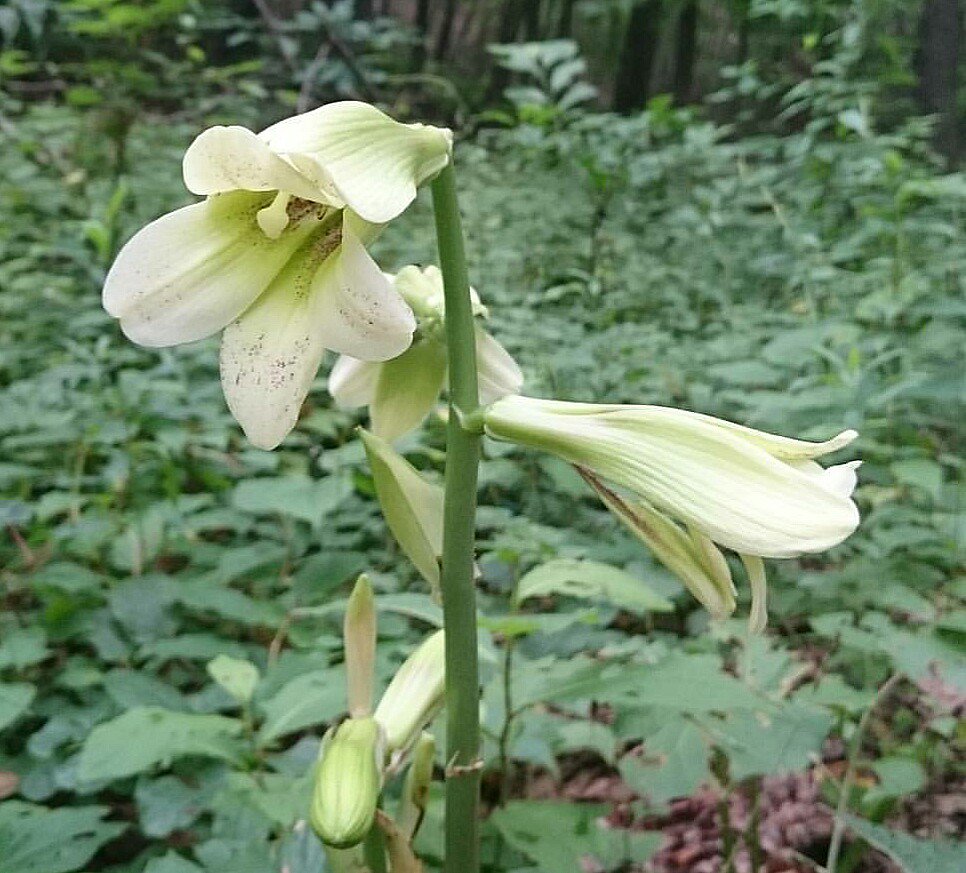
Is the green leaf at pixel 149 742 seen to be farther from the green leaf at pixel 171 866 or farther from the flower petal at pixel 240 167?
the flower petal at pixel 240 167

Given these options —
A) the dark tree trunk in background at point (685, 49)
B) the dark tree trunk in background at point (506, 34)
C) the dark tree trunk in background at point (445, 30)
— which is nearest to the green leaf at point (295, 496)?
the dark tree trunk in background at point (685, 49)

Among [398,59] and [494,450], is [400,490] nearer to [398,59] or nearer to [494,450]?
[494,450]

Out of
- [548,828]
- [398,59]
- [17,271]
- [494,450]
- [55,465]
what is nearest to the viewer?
[548,828]

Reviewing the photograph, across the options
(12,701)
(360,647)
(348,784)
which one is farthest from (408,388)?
(12,701)

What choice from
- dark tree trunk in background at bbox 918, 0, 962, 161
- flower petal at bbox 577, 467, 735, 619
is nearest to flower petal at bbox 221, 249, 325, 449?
flower petal at bbox 577, 467, 735, 619

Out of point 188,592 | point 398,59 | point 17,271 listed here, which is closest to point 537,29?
point 398,59

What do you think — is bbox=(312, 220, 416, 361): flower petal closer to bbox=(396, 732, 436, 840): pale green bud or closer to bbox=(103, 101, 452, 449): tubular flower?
bbox=(103, 101, 452, 449): tubular flower
